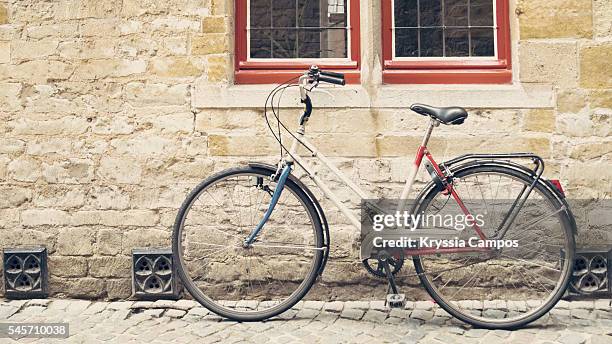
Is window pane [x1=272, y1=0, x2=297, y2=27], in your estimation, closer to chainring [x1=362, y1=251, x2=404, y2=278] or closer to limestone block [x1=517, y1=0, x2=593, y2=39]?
limestone block [x1=517, y1=0, x2=593, y2=39]

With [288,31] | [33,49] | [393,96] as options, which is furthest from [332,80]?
[33,49]

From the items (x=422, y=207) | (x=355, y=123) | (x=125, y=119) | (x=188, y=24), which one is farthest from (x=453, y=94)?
(x=125, y=119)

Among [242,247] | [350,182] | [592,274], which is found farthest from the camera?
[592,274]

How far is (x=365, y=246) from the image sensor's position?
438 cm

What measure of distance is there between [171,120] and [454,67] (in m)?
1.99

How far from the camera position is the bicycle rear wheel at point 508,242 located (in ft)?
13.9

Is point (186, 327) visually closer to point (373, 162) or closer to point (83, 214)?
point (83, 214)

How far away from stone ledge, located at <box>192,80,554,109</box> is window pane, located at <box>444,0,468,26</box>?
0.48 meters

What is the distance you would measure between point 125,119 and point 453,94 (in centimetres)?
225

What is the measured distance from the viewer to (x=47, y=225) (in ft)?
16.6

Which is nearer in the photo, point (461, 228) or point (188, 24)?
point (461, 228)

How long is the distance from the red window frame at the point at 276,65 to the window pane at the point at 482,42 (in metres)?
0.81

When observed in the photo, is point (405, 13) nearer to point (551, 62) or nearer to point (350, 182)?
point (551, 62)

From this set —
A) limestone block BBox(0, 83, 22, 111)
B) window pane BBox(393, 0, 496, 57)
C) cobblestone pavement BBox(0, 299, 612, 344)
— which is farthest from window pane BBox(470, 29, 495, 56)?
limestone block BBox(0, 83, 22, 111)
